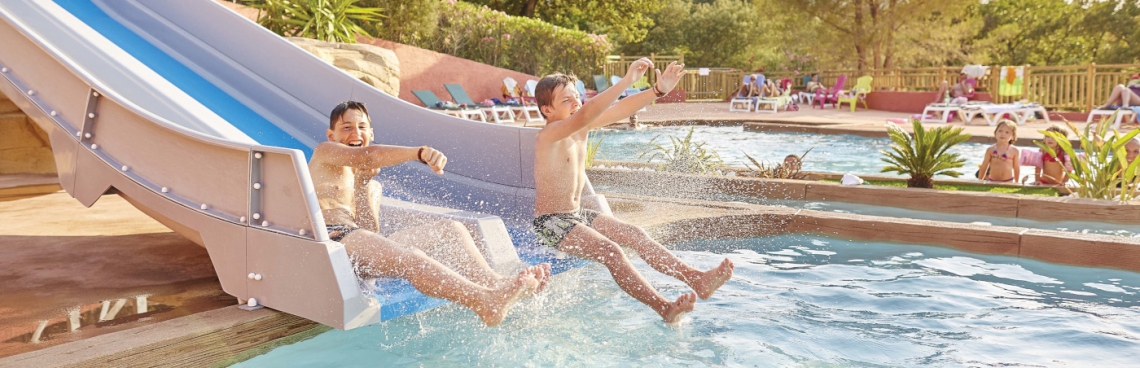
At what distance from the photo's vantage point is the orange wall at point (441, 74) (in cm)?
1638

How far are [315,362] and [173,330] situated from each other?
542mm

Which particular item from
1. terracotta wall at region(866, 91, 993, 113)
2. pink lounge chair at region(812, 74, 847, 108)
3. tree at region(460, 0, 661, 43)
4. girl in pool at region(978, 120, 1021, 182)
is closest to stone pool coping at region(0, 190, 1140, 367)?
girl in pool at region(978, 120, 1021, 182)

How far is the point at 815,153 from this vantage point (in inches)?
476

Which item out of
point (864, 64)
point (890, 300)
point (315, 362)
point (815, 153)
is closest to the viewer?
point (315, 362)

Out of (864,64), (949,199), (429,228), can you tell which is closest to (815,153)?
(949,199)

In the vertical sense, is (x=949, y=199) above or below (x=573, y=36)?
below

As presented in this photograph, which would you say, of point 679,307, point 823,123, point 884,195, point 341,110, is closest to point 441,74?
point 823,123

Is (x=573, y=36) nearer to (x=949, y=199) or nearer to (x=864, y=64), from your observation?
(x=864, y=64)

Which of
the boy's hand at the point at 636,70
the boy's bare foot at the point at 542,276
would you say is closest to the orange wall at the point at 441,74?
the boy's hand at the point at 636,70

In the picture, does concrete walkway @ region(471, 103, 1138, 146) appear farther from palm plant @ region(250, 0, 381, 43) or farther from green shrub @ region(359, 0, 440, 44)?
green shrub @ region(359, 0, 440, 44)

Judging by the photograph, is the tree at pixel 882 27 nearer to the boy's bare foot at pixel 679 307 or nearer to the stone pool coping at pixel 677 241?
the stone pool coping at pixel 677 241

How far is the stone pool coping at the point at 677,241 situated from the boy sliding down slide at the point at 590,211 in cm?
110

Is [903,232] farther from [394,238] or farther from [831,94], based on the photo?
[831,94]

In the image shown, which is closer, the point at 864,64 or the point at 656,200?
the point at 656,200
